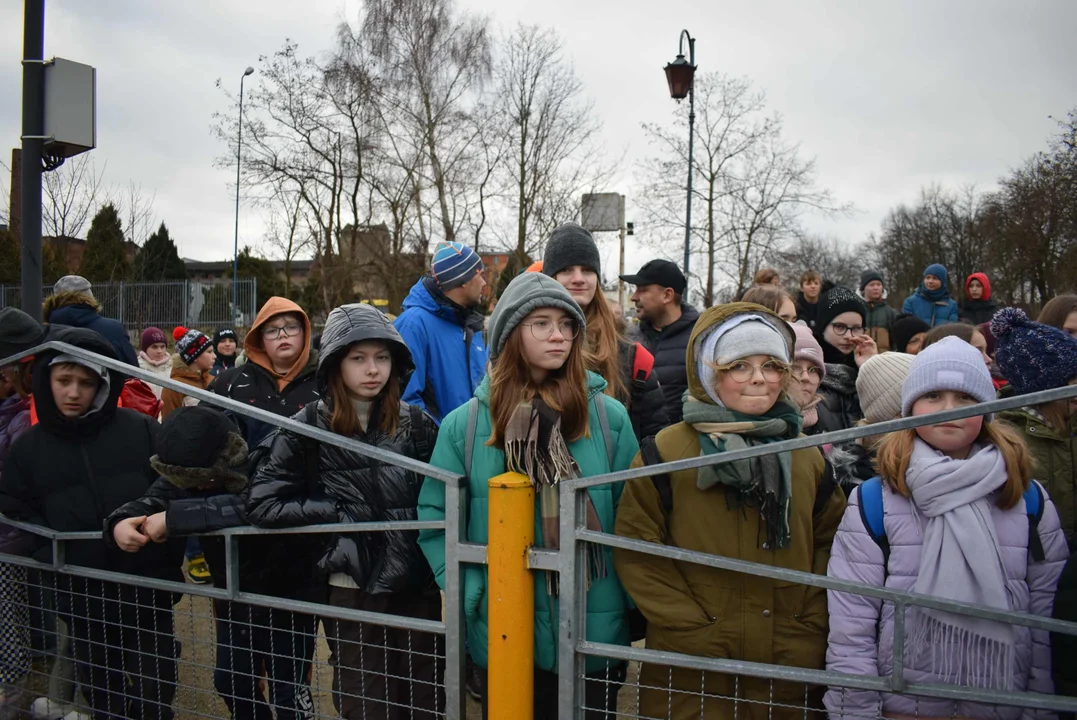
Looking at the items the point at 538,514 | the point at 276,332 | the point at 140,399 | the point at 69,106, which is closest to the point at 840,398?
the point at 538,514

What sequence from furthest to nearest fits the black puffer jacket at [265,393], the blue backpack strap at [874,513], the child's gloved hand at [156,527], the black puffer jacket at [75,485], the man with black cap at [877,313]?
the man with black cap at [877,313]
the black puffer jacket at [265,393]
the black puffer jacket at [75,485]
the child's gloved hand at [156,527]
the blue backpack strap at [874,513]

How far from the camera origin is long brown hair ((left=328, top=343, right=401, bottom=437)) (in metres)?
2.80

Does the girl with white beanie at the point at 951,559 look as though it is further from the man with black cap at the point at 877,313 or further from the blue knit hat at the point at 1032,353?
the man with black cap at the point at 877,313

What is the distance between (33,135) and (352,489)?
3.45m

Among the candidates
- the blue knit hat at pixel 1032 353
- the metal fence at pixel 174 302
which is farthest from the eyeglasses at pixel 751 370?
the metal fence at pixel 174 302

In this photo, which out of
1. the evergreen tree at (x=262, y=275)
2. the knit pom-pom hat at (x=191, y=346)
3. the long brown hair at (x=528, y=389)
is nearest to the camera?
the long brown hair at (x=528, y=389)

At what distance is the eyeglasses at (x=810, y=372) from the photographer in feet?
10.9

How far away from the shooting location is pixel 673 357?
13.8 feet

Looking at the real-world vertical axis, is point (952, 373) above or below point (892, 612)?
above

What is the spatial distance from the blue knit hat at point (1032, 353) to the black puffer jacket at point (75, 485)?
3137 mm

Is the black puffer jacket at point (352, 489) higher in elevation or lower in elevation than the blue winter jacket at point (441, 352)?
lower

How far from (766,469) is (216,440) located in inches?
77.3

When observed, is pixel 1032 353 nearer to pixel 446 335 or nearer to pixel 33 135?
pixel 446 335

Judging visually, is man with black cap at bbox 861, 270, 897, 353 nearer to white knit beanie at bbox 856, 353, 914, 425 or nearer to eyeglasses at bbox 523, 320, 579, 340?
white knit beanie at bbox 856, 353, 914, 425
